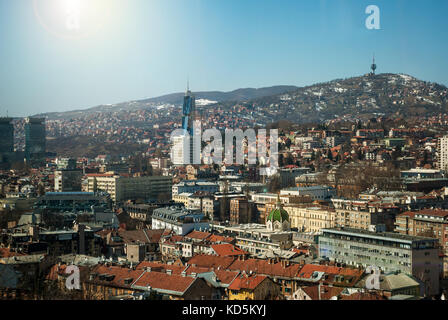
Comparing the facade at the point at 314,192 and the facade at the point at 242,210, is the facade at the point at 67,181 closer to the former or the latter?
the facade at the point at 242,210

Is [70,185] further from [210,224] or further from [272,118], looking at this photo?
[272,118]

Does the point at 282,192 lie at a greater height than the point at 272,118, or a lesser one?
lesser

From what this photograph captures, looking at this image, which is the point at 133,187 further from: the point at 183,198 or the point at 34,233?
the point at 34,233

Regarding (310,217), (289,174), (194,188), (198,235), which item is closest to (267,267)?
(198,235)

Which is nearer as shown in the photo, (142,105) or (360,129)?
(360,129)

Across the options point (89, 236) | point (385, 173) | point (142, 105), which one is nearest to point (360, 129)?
point (385, 173)

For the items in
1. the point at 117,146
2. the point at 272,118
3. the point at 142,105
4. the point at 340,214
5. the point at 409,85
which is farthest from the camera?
the point at 142,105

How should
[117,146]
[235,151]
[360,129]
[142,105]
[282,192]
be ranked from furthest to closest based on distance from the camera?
[142,105], [117,146], [360,129], [235,151], [282,192]

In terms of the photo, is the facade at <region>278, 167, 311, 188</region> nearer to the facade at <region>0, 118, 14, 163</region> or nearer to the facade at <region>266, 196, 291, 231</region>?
the facade at <region>266, 196, 291, 231</region>
